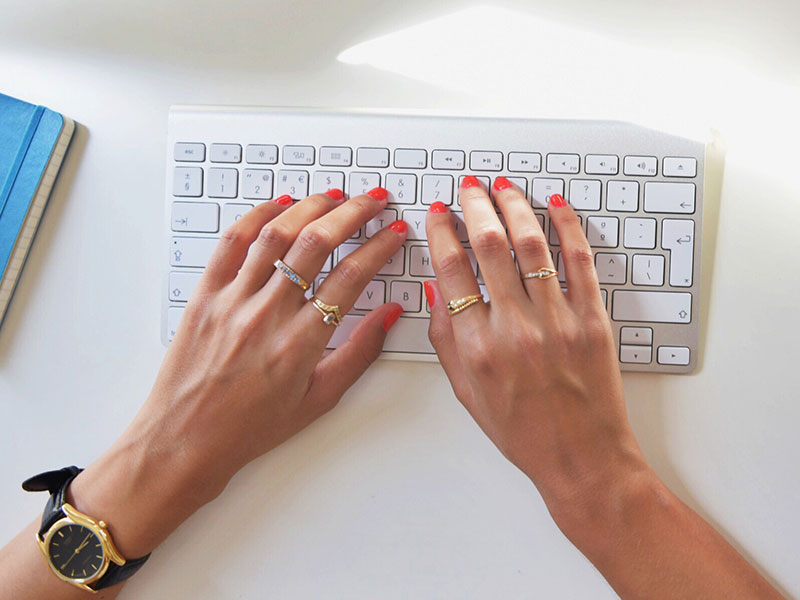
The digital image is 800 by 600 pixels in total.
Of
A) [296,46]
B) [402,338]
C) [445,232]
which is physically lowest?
[402,338]

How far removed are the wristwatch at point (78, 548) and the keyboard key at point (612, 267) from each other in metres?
0.61

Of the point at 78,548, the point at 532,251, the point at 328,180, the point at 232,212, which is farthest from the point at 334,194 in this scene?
the point at 78,548

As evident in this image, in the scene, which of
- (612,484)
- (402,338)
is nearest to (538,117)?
(402,338)

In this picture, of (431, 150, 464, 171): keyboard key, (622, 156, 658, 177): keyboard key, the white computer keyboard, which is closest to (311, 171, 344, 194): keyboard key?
the white computer keyboard

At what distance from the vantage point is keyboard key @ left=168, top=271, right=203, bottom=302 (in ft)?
2.10

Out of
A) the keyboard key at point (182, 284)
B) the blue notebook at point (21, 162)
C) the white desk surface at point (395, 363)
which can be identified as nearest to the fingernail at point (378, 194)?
the white desk surface at point (395, 363)

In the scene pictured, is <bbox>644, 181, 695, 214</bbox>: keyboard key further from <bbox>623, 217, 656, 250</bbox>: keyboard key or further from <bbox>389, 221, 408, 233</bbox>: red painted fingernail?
<bbox>389, 221, 408, 233</bbox>: red painted fingernail

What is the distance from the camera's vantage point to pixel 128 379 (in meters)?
0.67

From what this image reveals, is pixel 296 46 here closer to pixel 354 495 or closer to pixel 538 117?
pixel 538 117

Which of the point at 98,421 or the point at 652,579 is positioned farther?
the point at 98,421

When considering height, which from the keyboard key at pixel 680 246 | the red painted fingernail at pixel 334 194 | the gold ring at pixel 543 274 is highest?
the red painted fingernail at pixel 334 194

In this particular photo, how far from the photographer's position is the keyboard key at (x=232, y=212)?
637 millimetres

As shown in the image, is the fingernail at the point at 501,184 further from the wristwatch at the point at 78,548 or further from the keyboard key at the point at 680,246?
the wristwatch at the point at 78,548

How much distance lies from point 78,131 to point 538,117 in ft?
1.82
